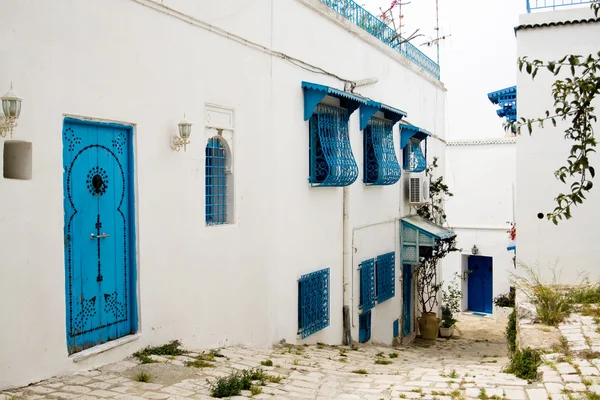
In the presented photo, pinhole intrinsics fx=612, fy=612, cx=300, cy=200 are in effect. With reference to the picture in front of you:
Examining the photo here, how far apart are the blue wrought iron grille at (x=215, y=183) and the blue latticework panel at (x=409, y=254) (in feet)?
22.6

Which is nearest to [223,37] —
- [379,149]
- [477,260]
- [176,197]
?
[176,197]

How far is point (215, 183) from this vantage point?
7.17m

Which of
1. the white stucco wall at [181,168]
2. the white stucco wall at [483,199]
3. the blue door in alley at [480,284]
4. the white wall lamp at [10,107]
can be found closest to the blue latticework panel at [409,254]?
the white stucco wall at [181,168]

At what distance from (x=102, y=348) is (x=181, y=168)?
1.95 metres

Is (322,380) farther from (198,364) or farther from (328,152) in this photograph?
(328,152)

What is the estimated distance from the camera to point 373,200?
1150 centimetres

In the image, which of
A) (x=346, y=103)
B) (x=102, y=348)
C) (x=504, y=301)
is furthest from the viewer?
(x=504, y=301)

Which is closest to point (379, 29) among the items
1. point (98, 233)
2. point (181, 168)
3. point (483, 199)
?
point (181, 168)

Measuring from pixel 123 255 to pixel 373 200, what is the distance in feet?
21.4

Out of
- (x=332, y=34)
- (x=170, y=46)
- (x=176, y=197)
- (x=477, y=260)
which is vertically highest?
(x=332, y=34)

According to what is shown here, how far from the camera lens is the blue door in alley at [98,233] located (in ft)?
17.0

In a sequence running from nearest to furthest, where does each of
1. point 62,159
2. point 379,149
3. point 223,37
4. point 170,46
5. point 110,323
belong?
1. point 62,159
2. point 110,323
3. point 170,46
4. point 223,37
5. point 379,149

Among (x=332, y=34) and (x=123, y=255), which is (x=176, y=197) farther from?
(x=332, y=34)

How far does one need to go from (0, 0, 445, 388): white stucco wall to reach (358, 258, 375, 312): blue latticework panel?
0.87ft
